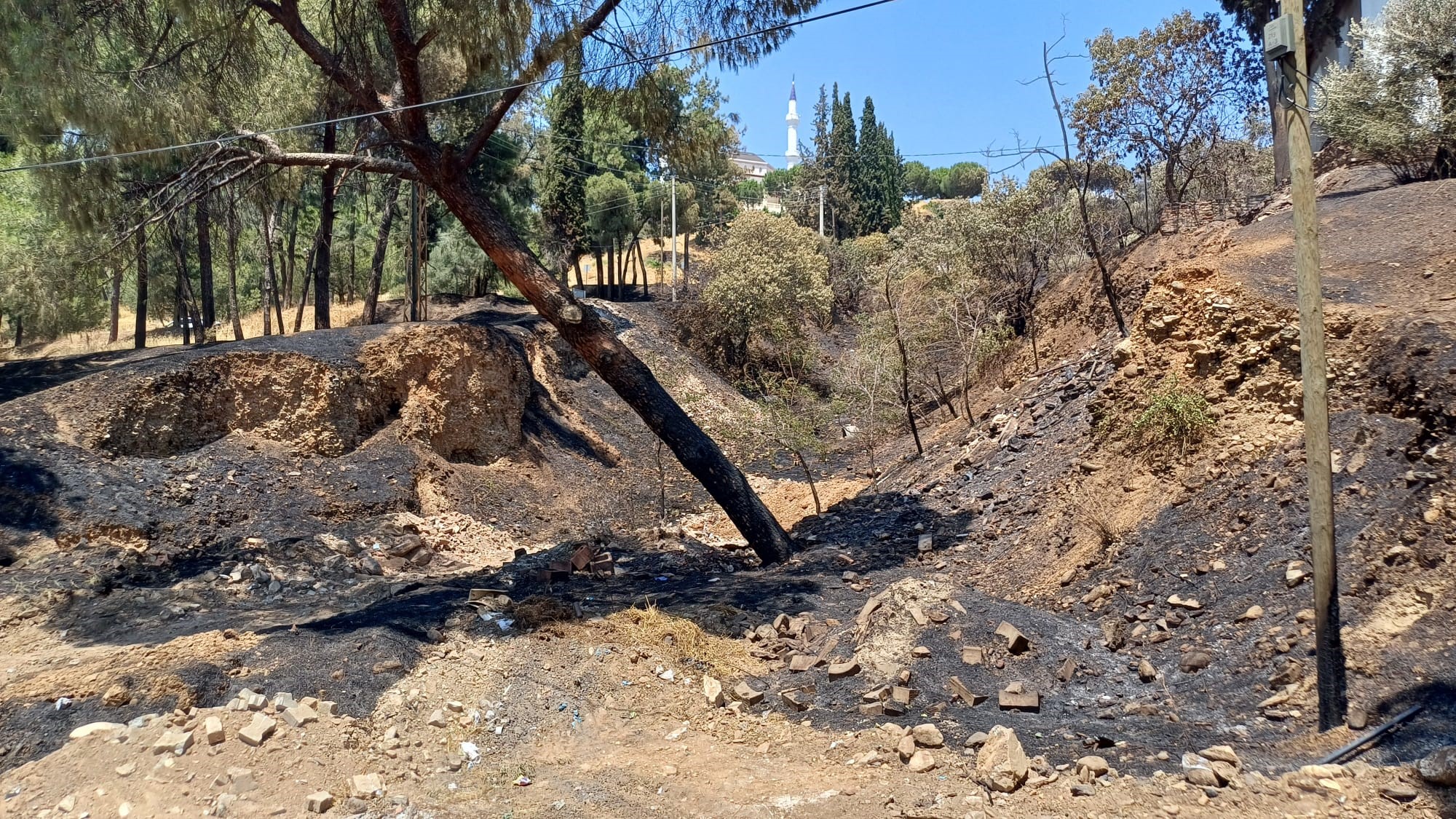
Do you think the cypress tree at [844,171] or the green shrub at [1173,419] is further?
the cypress tree at [844,171]

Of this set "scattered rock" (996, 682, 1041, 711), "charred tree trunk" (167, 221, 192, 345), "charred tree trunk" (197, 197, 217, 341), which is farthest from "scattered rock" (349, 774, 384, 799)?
"charred tree trunk" (197, 197, 217, 341)

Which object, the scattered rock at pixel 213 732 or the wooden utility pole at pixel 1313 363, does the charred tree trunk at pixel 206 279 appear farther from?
the wooden utility pole at pixel 1313 363

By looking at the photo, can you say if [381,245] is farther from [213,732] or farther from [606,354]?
[213,732]

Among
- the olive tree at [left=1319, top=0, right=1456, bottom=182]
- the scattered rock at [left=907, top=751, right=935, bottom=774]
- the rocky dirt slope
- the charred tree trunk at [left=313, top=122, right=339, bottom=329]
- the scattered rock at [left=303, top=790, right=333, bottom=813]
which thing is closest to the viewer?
the scattered rock at [left=303, top=790, right=333, bottom=813]

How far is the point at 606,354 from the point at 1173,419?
5663 millimetres

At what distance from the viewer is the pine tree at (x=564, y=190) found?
96.7 ft

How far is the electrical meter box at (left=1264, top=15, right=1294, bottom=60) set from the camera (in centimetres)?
510

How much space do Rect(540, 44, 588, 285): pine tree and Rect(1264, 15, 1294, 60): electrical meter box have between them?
24874 mm

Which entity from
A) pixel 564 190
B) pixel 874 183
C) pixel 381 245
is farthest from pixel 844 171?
pixel 381 245

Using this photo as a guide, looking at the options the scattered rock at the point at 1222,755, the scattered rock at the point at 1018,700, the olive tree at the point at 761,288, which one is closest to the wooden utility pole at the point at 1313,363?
the scattered rock at the point at 1222,755

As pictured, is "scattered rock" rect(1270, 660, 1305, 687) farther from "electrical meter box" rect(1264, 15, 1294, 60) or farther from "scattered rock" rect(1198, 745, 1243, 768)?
"electrical meter box" rect(1264, 15, 1294, 60)

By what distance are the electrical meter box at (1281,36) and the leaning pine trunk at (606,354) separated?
6490 millimetres

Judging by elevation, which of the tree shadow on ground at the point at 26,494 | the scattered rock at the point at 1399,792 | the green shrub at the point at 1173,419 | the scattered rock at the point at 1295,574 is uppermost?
the green shrub at the point at 1173,419

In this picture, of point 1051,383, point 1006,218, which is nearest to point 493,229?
point 1051,383
